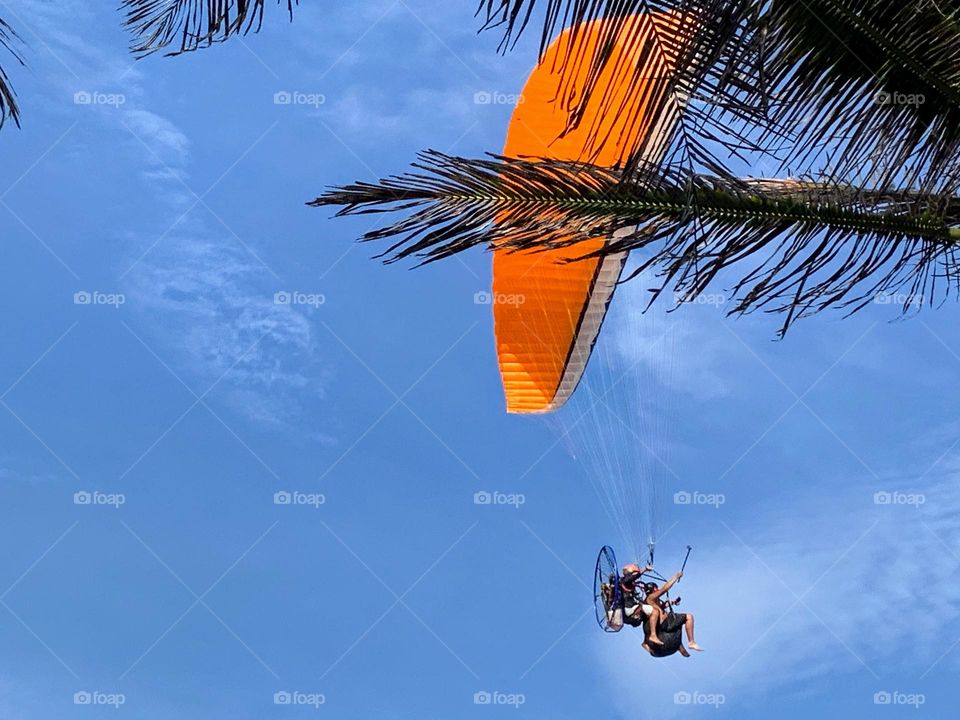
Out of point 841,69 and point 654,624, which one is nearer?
point 841,69

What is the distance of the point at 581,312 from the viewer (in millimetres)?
15242

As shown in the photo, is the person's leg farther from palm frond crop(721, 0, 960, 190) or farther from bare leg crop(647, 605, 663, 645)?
palm frond crop(721, 0, 960, 190)

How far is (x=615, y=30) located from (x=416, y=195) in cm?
130

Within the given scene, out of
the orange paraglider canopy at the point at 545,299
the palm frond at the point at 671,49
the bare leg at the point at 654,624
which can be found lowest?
the palm frond at the point at 671,49

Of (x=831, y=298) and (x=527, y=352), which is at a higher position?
(x=527, y=352)

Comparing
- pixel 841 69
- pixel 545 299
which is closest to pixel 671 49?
pixel 841 69

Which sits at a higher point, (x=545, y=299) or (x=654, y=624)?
(x=545, y=299)

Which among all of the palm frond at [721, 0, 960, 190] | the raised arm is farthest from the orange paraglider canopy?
the palm frond at [721, 0, 960, 190]

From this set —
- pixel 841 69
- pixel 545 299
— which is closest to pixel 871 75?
pixel 841 69

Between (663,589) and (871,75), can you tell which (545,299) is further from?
(871,75)

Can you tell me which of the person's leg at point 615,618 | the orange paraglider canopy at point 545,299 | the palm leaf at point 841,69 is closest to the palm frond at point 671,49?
the palm leaf at point 841,69

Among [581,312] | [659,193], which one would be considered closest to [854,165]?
[659,193]

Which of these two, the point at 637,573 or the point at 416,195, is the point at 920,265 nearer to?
the point at 416,195

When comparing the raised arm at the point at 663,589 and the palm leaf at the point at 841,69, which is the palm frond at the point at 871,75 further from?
the raised arm at the point at 663,589
